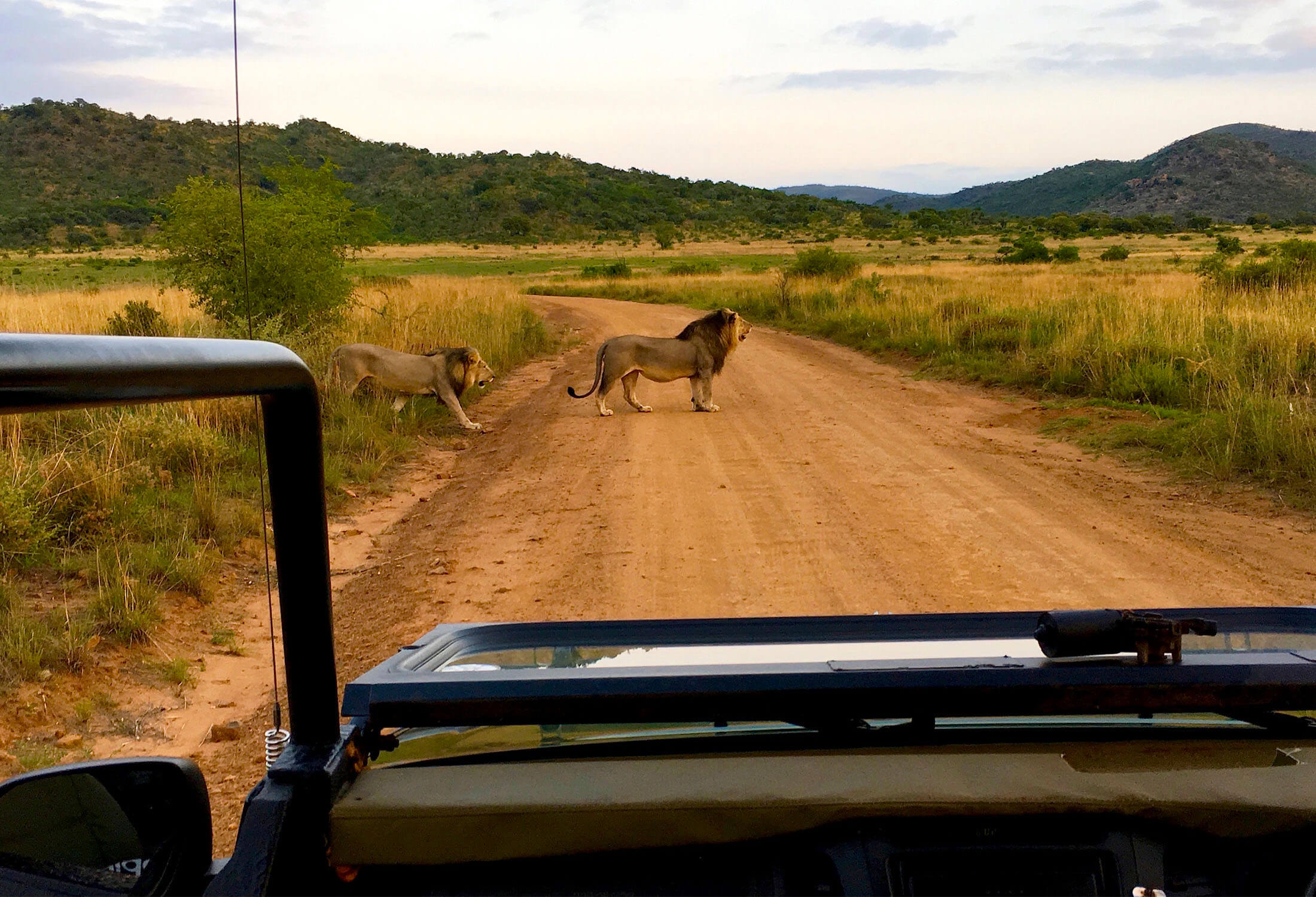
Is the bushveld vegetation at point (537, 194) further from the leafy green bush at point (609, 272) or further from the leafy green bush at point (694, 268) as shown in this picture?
the leafy green bush at point (694, 268)

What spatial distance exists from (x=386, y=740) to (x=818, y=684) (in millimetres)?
784

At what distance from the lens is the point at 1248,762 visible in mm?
1726

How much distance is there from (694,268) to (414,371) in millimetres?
38087

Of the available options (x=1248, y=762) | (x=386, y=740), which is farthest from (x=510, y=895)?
(x=1248, y=762)

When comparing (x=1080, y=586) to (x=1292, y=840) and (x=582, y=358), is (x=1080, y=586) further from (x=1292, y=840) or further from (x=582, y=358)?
(x=582, y=358)

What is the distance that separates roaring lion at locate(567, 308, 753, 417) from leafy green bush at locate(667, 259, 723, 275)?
105 ft

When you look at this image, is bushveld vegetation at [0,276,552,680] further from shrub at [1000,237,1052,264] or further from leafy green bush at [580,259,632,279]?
shrub at [1000,237,1052,264]

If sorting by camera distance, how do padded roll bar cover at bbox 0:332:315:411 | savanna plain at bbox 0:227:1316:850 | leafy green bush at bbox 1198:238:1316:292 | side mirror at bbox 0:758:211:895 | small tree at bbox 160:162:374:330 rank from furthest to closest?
leafy green bush at bbox 1198:238:1316:292 → small tree at bbox 160:162:374:330 → savanna plain at bbox 0:227:1316:850 → side mirror at bbox 0:758:211:895 → padded roll bar cover at bbox 0:332:315:411

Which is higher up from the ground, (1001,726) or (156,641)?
(1001,726)

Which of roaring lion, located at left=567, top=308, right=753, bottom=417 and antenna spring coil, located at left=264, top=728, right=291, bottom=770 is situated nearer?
antenna spring coil, located at left=264, top=728, right=291, bottom=770

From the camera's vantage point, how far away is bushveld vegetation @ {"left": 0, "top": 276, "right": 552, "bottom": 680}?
564cm

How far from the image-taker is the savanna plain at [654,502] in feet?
18.5

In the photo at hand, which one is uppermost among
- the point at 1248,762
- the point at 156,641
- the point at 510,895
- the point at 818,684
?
the point at 818,684

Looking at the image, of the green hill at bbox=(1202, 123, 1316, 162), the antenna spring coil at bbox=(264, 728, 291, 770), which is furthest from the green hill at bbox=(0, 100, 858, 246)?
the green hill at bbox=(1202, 123, 1316, 162)
